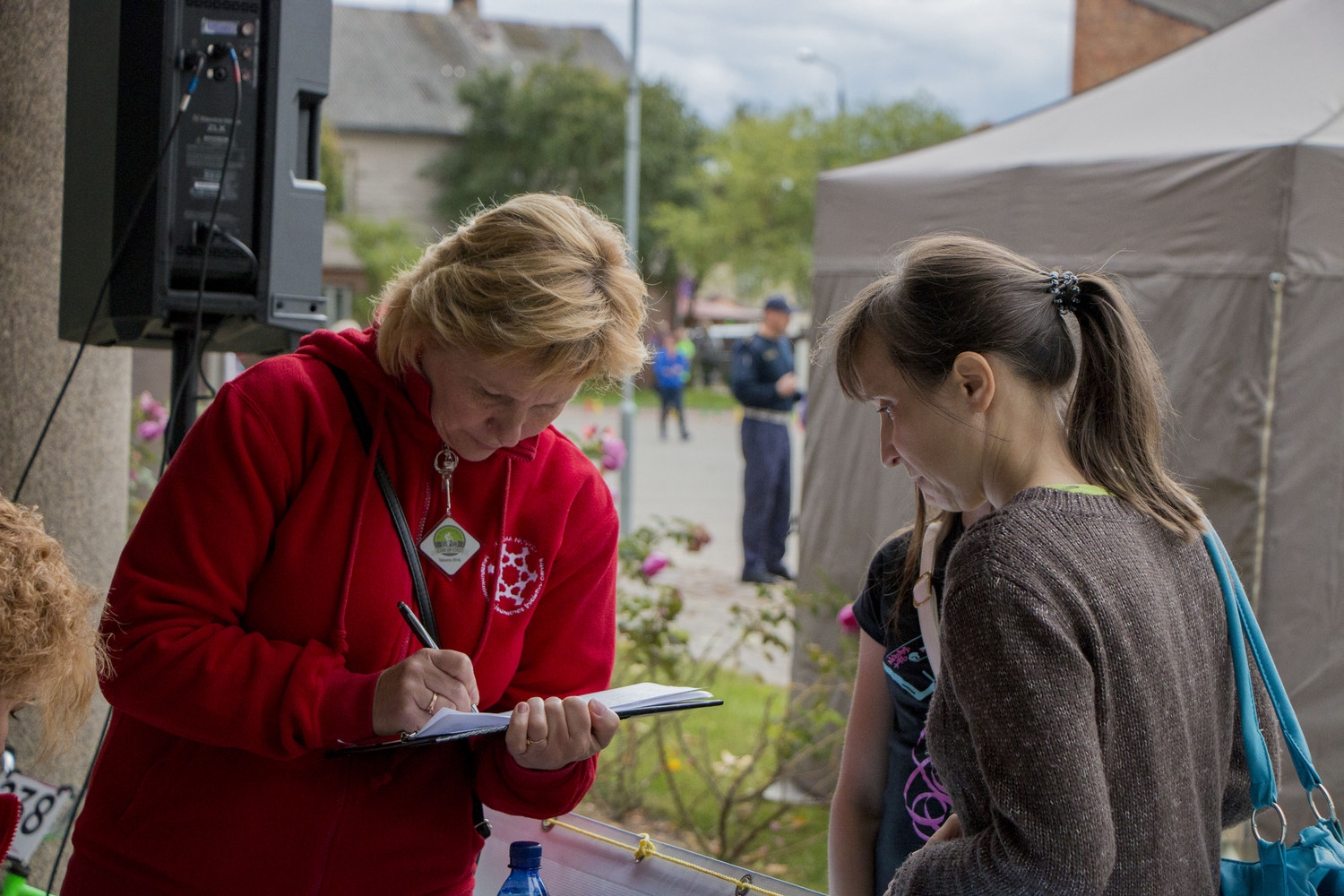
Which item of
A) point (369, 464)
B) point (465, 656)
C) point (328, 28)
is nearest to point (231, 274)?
point (328, 28)

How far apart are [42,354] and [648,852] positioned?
1932 mm

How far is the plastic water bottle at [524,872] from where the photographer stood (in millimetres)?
1814

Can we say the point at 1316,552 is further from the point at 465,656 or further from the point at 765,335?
the point at 765,335

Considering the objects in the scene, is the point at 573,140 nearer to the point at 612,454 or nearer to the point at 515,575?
the point at 612,454

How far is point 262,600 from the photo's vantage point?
1633 mm

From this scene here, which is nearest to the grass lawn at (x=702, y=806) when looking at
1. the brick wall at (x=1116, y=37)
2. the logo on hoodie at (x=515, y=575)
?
the logo on hoodie at (x=515, y=575)

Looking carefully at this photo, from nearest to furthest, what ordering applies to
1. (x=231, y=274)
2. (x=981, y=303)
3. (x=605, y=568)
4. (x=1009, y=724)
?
1. (x=1009, y=724)
2. (x=981, y=303)
3. (x=605, y=568)
4. (x=231, y=274)

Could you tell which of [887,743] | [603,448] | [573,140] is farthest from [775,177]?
[887,743]

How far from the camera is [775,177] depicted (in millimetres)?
37656

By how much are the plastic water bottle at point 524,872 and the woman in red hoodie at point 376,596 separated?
0.24ft

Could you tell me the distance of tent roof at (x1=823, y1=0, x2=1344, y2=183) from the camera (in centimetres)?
404

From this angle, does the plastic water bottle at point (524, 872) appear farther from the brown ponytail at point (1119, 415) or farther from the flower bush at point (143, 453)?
the flower bush at point (143, 453)

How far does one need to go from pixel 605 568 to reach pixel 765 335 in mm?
7859

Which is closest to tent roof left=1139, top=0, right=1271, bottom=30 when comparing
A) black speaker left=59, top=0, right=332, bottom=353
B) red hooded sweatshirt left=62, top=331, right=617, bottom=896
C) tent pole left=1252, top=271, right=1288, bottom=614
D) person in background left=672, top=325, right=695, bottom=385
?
tent pole left=1252, top=271, right=1288, bottom=614
